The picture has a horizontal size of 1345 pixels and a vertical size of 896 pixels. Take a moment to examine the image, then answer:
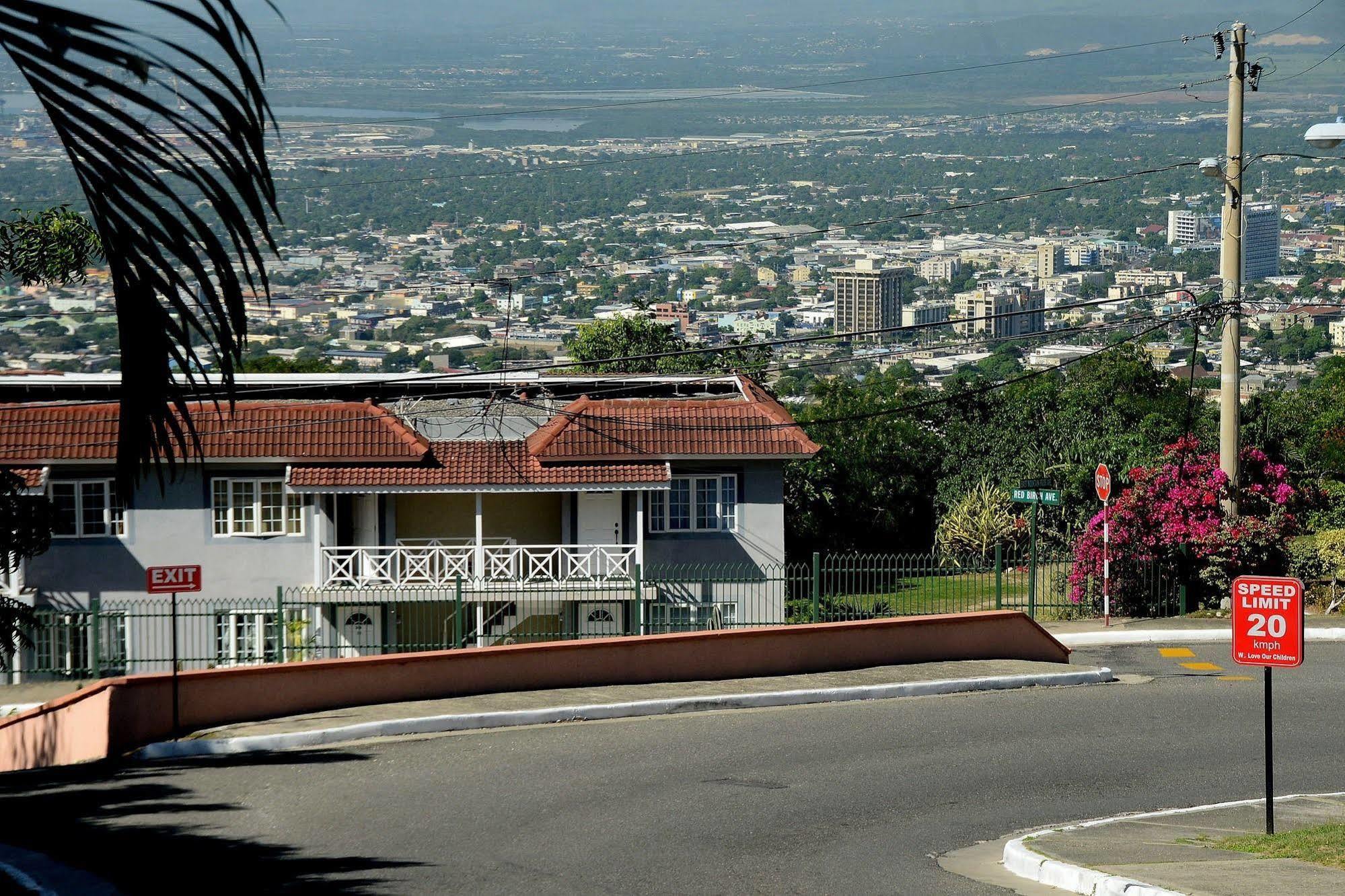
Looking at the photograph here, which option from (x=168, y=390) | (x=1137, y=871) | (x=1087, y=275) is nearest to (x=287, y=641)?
(x=1137, y=871)

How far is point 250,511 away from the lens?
2772cm

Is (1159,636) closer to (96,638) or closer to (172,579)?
(172,579)

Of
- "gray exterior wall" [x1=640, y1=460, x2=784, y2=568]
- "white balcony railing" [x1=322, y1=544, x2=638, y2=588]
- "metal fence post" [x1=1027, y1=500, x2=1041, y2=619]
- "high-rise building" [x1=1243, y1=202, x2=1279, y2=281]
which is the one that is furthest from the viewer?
"high-rise building" [x1=1243, y1=202, x2=1279, y2=281]

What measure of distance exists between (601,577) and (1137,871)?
55.4 ft

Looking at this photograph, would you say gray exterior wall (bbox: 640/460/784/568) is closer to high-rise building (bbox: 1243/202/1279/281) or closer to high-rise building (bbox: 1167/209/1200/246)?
high-rise building (bbox: 1243/202/1279/281)

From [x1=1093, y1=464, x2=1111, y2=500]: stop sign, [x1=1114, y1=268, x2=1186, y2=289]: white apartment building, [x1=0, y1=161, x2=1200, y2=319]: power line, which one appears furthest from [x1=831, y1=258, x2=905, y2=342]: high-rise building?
[x1=1093, y1=464, x2=1111, y2=500]: stop sign

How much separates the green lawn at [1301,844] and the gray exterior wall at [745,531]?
16.5 metres

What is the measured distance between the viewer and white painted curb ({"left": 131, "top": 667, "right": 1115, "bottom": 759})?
1552 centimetres

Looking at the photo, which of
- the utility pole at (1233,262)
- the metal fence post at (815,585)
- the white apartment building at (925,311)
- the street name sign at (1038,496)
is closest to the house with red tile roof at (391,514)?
the metal fence post at (815,585)

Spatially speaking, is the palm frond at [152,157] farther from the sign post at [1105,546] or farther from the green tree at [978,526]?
the green tree at [978,526]

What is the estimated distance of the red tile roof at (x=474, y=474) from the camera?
2652 centimetres

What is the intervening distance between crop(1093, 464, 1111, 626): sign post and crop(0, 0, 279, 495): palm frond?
2103cm

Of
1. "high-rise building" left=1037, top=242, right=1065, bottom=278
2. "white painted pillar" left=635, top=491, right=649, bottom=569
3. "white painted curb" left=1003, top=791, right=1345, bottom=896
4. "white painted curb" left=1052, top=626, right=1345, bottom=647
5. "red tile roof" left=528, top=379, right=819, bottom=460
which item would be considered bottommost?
"white painted curb" left=1052, top=626, right=1345, bottom=647

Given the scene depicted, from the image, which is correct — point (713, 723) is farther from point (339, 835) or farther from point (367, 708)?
point (339, 835)
